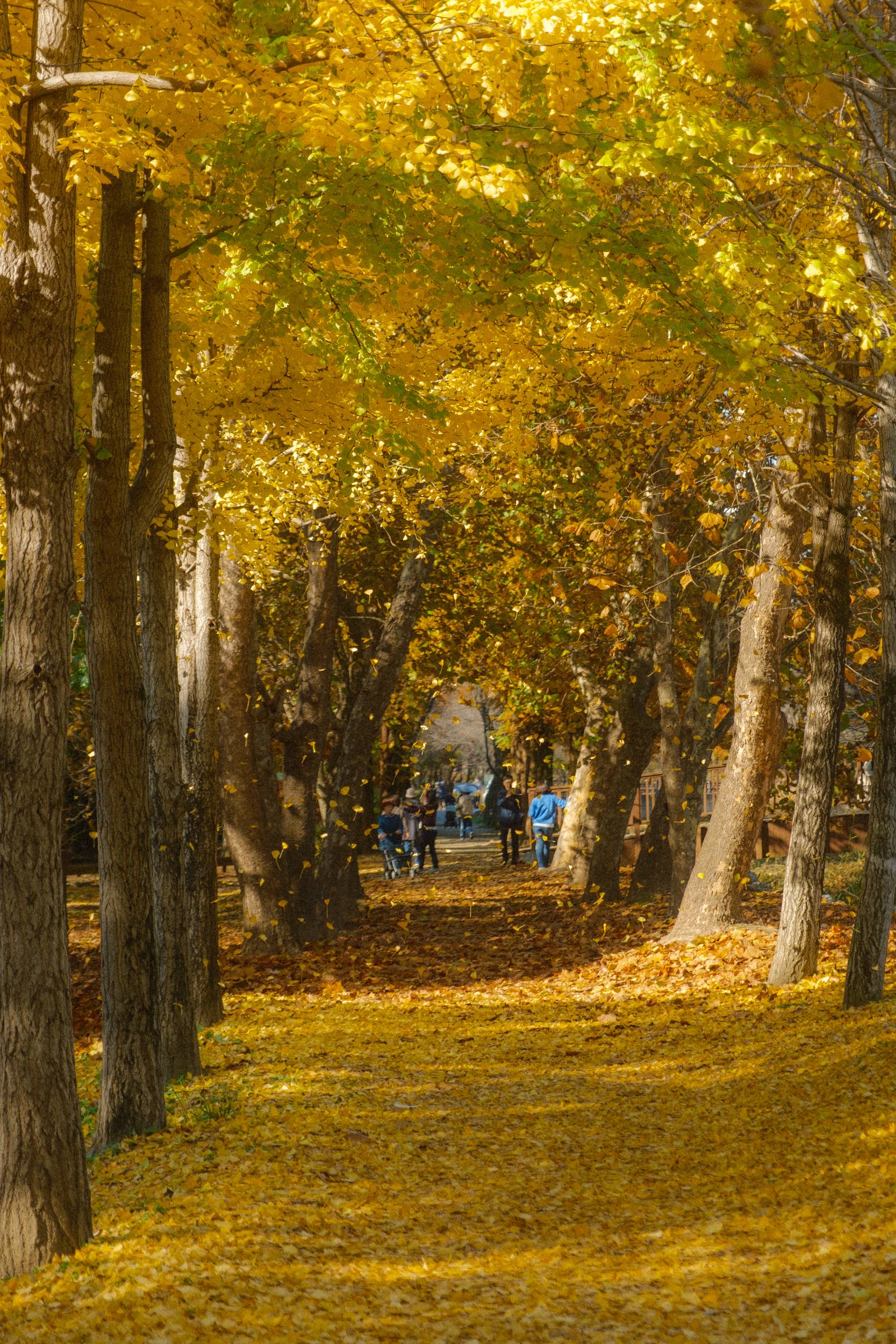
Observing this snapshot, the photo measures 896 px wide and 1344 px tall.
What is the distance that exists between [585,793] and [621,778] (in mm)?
4172

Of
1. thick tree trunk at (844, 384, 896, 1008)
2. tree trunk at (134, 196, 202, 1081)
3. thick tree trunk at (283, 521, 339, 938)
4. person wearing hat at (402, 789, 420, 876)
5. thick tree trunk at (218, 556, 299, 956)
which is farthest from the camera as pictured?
person wearing hat at (402, 789, 420, 876)

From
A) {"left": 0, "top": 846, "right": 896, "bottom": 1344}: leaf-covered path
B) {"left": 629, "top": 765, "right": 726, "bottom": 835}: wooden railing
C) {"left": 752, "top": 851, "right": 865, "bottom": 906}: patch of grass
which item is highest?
{"left": 629, "top": 765, "right": 726, "bottom": 835}: wooden railing

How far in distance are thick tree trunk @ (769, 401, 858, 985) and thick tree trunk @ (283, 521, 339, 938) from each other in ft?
19.9

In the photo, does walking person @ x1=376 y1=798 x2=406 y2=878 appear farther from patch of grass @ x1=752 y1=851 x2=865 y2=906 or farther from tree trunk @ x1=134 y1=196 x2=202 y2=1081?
tree trunk @ x1=134 y1=196 x2=202 y2=1081

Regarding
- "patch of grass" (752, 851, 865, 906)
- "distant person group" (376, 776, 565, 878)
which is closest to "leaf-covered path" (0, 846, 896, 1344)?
"patch of grass" (752, 851, 865, 906)

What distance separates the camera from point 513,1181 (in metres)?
6.48

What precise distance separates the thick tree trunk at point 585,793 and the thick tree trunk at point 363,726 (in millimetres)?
4707

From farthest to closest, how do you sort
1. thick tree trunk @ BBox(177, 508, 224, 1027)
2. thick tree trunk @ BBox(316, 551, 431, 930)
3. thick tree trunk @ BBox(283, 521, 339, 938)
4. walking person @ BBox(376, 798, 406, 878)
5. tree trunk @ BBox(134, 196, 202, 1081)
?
1. walking person @ BBox(376, 798, 406, 878)
2. thick tree trunk @ BBox(316, 551, 431, 930)
3. thick tree trunk @ BBox(283, 521, 339, 938)
4. thick tree trunk @ BBox(177, 508, 224, 1027)
5. tree trunk @ BBox(134, 196, 202, 1081)

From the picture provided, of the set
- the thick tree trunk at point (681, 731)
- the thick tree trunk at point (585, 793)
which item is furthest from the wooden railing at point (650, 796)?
the thick tree trunk at point (681, 731)

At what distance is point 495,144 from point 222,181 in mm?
1593

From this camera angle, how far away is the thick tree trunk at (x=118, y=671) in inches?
242

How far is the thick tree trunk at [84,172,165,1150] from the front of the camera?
6152mm

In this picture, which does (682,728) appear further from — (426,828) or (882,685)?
(426,828)

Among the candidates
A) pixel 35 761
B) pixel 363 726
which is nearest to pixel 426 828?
pixel 363 726
